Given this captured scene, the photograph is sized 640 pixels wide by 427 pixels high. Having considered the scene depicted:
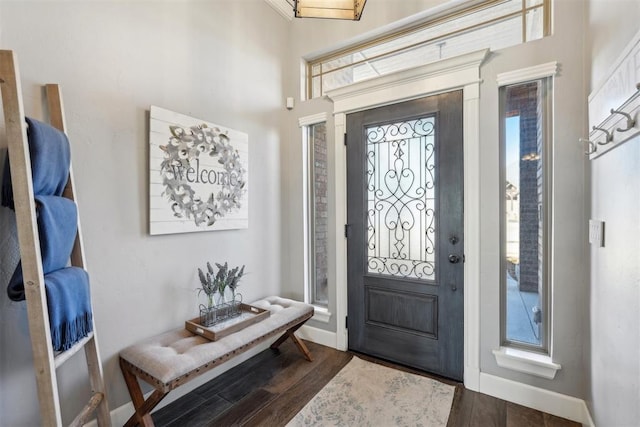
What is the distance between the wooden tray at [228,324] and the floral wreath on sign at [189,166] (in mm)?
693

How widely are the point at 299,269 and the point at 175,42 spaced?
6.95ft

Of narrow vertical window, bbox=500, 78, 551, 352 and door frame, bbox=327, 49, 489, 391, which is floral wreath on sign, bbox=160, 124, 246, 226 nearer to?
door frame, bbox=327, 49, 489, 391

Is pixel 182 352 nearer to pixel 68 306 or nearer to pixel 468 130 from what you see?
pixel 68 306

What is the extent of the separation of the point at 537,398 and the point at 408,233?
133 cm

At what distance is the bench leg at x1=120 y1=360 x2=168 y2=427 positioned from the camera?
5.11ft

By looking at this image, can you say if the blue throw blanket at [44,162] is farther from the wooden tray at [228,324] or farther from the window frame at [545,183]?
the window frame at [545,183]

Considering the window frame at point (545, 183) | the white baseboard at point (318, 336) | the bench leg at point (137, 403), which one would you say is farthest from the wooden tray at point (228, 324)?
the window frame at point (545, 183)

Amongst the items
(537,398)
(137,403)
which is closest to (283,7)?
(137,403)

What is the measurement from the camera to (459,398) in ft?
6.49

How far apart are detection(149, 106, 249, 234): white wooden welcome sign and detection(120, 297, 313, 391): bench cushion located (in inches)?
26.8

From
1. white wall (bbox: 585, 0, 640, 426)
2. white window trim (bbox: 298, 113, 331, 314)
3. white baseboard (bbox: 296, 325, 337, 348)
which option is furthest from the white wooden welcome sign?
white wall (bbox: 585, 0, 640, 426)

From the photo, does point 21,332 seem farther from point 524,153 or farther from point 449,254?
point 524,153

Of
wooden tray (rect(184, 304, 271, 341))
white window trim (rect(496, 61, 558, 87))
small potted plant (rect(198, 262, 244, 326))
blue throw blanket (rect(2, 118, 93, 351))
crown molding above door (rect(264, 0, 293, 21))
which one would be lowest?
wooden tray (rect(184, 304, 271, 341))

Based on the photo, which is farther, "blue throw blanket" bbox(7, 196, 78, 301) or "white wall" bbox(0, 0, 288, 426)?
"white wall" bbox(0, 0, 288, 426)
